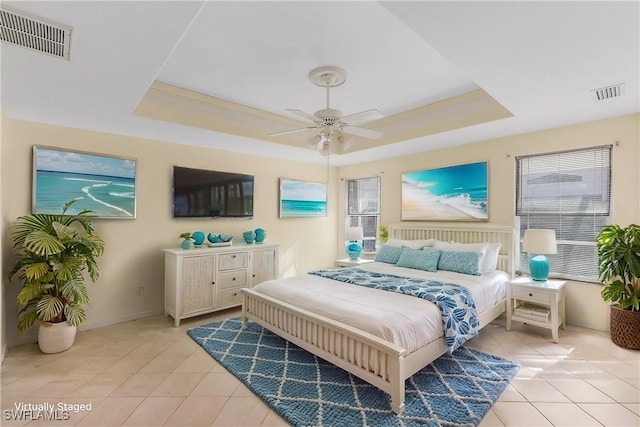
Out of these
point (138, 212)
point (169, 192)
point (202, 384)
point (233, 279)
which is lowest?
point (202, 384)

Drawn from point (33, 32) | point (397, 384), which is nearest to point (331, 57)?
point (33, 32)

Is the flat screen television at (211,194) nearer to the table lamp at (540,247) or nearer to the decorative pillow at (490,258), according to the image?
the decorative pillow at (490,258)

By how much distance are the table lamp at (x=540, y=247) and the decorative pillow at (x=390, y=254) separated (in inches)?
60.5

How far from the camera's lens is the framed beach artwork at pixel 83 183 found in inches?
131

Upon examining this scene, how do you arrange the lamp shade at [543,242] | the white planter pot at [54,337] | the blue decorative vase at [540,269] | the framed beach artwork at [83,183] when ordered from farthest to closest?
the blue decorative vase at [540,269] < the lamp shade at [543,242] < the framed beach artwork at [83,183] < the white planter pot at [54,337]

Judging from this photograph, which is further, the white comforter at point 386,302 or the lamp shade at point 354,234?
the lamp shade at point 354,234

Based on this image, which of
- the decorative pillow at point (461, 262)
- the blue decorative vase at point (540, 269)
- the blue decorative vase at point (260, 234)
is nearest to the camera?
the blue decorative vase at point (540, 269)

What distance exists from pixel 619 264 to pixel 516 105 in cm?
185

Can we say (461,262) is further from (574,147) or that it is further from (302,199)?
(302,199)

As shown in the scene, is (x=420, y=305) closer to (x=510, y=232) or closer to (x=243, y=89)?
(x=510, y=232)

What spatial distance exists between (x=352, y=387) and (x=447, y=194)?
129 inches

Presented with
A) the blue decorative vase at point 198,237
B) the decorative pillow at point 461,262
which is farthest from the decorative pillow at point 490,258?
the blue decorative vase at point 198,237

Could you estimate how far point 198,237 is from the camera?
419 centimetres

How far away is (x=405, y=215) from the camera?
520 centimetres
